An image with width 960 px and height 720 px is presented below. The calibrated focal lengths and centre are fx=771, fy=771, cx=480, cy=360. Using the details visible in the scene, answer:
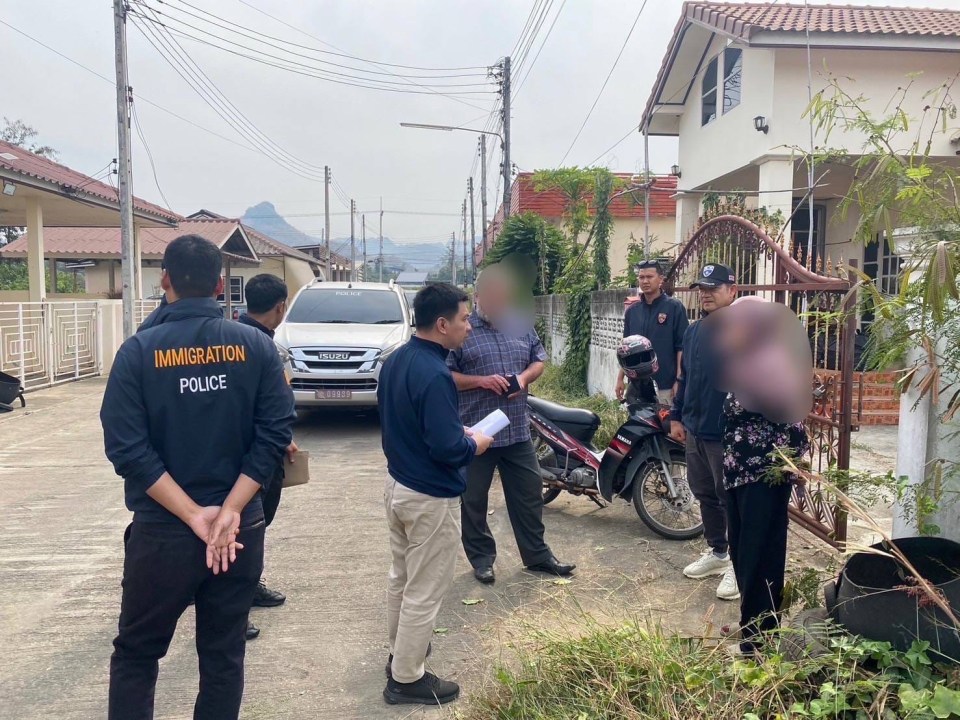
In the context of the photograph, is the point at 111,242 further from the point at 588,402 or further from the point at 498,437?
the point at 498,437

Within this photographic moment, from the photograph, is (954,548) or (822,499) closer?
(954,548)

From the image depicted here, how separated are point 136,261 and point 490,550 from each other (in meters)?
15.9

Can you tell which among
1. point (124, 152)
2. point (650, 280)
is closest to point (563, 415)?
point (650, 280)

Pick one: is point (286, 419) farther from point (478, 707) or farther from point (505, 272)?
point (505, 272)

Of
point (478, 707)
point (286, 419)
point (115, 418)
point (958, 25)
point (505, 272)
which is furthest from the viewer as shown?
point (958, 25)

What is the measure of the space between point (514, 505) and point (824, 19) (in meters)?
12.0

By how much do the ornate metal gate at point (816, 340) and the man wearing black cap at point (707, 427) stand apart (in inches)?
19.9

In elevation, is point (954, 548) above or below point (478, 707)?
above

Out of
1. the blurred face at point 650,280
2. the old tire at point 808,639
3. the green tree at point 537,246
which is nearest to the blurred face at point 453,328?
the old tire at point 808,639

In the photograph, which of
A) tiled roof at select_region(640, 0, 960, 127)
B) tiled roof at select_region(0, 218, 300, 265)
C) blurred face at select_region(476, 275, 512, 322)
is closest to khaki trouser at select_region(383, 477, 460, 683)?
blurred face at select_region(476, 275, 512, 322)

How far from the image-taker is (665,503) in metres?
5.38

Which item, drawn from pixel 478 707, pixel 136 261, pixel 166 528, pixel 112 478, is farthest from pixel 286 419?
pixel 136 261

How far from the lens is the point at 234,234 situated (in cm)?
2888

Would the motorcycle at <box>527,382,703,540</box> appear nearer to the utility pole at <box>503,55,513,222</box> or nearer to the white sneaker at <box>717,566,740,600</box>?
the white sneaker at <box>717,566,740,600</box>
